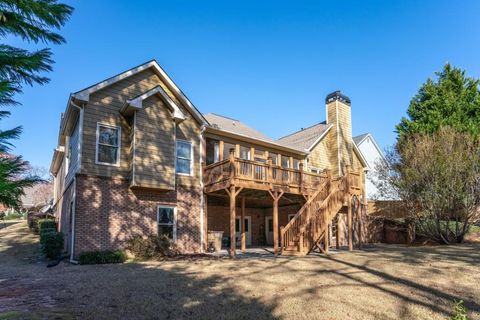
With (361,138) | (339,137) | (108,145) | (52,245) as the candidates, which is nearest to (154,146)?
(108,145)

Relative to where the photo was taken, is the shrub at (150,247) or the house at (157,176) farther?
the house at (157,176)

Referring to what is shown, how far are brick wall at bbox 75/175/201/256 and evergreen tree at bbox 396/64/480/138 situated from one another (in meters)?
16.6

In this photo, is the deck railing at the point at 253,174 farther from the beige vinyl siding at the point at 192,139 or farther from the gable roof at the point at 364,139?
the gable roof at the point at 364,139

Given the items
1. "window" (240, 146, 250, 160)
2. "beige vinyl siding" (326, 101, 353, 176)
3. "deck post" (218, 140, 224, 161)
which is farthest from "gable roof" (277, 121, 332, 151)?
"deck post" (218, 140, 224, 161)

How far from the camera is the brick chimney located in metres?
24.5

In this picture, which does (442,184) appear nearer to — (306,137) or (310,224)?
(310,224)

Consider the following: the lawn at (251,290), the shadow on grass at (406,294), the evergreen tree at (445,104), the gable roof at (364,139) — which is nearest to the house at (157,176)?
the lawn at (251,290)

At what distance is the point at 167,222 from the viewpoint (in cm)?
1623

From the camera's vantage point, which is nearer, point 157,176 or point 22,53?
point 22,53

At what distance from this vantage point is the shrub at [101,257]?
13094 millimetres

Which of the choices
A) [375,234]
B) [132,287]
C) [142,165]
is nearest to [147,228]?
[142,165]

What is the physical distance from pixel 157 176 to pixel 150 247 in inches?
113

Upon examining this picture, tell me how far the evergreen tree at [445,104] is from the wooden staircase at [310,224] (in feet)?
36.8

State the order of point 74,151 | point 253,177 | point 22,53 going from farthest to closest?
point 253,177 < point 74,151 < point 22,53
